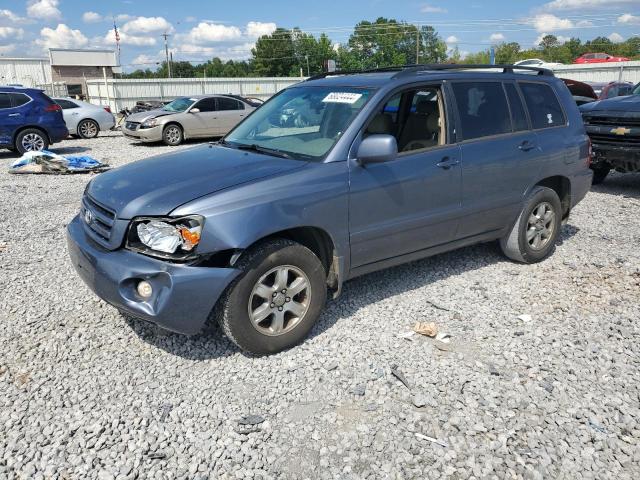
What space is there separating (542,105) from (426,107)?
59.8 inches

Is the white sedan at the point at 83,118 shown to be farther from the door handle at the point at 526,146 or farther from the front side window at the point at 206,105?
the door handle at the point at 526,146

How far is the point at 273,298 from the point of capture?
3648 millimetres

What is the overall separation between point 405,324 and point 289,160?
153 centimetres

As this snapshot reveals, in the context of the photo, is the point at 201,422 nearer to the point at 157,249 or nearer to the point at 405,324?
the point at 157,249

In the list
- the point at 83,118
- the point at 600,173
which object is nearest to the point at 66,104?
the point at 83,118

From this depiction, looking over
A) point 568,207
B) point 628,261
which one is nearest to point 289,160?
point 568,207

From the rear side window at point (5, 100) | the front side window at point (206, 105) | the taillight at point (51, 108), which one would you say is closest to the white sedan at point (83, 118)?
the front side window at point (206, 105)

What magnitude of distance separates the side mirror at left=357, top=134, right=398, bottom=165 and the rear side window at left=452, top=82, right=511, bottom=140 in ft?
3.61

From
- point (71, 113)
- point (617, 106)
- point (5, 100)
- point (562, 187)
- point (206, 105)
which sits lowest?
point (562, 187)

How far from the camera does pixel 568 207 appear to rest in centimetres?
577

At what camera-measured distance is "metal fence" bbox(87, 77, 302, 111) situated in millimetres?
33719

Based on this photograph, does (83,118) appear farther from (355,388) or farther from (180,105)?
(355,388)

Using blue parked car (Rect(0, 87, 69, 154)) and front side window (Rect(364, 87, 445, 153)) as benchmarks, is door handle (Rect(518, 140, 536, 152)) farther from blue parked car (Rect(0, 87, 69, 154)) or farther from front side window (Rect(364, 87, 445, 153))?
blue parked car (Rect(0, 87, 69, 154))

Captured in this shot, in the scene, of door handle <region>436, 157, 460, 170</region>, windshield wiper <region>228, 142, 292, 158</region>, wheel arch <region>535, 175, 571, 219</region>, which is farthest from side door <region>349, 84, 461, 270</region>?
wheel arch <region>535, 175, 571, 219</region>
